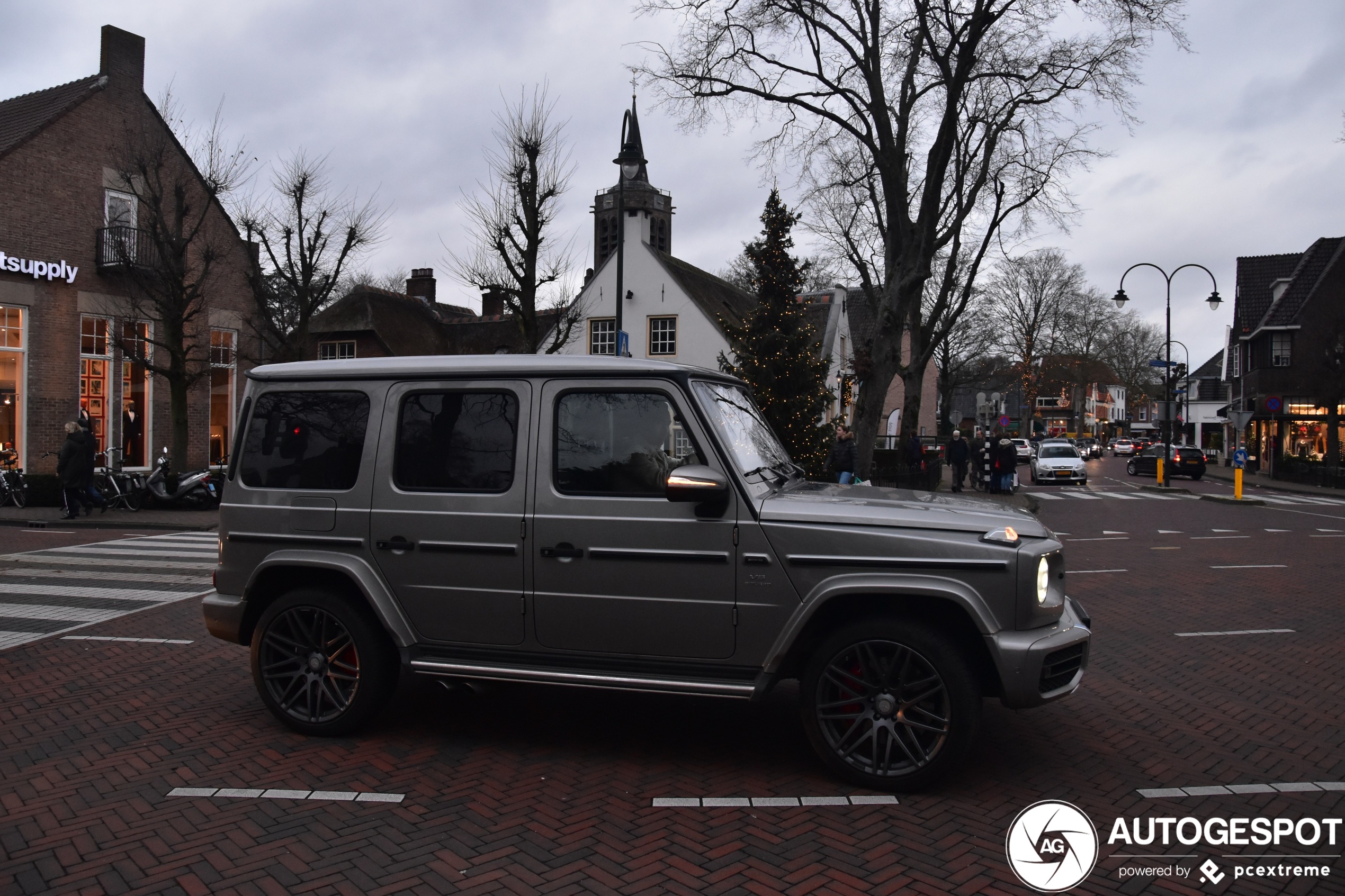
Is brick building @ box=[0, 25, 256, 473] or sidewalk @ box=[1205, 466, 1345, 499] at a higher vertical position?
brick building @ box=[0, 25, 256, 473]

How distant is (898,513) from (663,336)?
3512cm

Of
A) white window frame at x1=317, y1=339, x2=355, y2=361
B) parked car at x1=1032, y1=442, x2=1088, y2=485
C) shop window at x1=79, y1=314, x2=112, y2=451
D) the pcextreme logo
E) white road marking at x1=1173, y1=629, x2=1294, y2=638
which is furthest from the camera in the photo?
white window frame at x1=317, y1=339, x2=355, y2=361

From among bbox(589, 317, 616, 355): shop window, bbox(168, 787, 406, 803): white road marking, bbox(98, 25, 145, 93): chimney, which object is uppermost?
bbox(98, 25, 145, 93): chimney

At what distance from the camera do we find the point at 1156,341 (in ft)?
274

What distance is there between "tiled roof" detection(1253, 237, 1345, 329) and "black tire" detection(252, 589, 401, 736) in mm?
48831

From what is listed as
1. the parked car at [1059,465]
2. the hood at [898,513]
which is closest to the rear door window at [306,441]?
the hood at [898,513]

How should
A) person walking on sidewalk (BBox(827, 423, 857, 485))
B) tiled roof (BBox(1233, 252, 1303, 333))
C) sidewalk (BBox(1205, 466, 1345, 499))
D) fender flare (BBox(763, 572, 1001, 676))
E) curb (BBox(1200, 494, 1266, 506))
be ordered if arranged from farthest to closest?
1. tiled roof (BBox(1233, 252, 1303, 333))
2. sidewalk (BBox(1205, 466, 1345, 499))
3. curb (BBox(1200, 494, 1266, 506))
4. person walking on sidewalk (BBox(827, 423, 857, 485))
5. fender flare (BBox(763, 572, 1001, 676))

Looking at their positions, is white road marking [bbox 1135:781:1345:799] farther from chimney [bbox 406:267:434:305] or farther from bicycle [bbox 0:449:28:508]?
chimney [bbox 406:267:434:305]

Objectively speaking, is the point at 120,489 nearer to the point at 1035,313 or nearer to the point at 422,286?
the point at 422,286

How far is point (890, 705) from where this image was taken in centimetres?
430

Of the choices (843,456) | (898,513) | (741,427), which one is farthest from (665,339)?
(898,513)

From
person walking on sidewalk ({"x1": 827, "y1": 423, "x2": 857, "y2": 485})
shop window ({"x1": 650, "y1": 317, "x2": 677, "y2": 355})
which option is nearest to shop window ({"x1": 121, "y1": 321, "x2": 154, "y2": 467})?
person walking on sidewalk ({"x1": 827, "y1": 423, "x2": 857, "y2": 485})

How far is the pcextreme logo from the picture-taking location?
3592mm

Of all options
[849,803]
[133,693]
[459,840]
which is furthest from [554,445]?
[133,693]
